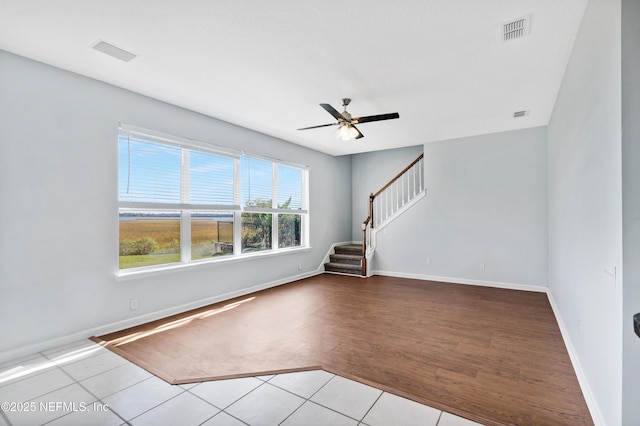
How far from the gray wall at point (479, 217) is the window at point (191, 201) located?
2.98 m

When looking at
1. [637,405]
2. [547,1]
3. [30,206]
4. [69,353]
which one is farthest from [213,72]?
[637,405]

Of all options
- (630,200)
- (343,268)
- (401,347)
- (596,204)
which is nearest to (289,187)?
(343,268)

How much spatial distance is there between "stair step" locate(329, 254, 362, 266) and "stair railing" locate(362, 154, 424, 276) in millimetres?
286

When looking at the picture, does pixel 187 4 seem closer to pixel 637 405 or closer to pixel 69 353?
pixel 69 353

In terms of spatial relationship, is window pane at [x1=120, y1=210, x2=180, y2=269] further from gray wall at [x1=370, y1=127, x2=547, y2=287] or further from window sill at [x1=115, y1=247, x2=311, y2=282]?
gray wall at [x1=370, y1=127, x2=547, y2=287]

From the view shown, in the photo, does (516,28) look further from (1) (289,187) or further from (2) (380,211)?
(2) (380,211)

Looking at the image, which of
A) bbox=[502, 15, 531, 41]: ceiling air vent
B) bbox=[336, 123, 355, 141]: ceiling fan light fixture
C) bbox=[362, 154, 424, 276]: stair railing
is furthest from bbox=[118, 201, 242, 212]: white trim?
bbox=[502, 15, 531, 41]: ceiling air vent

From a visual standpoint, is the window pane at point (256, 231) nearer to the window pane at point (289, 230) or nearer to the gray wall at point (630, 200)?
the window pane at point (289, 230)

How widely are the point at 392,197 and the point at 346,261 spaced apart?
1931mm

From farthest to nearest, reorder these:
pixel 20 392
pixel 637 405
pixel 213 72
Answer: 1. pixel 213 72
2. pixel 20 392
3. pixel 637 405

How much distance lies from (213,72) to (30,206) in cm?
229

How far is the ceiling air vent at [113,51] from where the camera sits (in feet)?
8.89

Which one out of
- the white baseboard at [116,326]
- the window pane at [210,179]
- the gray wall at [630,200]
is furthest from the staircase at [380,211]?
the gray wall at [630,200]

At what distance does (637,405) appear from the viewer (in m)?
1.45
